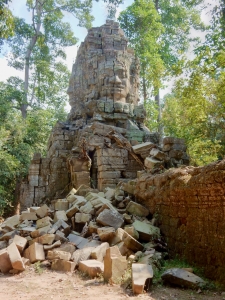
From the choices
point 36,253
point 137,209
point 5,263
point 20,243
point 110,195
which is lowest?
Answer: point 5,263

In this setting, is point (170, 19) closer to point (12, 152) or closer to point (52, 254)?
point (12, 152)

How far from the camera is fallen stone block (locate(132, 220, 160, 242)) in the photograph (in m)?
5.75

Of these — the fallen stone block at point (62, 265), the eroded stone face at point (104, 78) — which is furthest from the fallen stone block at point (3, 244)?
the eroded stone face at point (104, 78)

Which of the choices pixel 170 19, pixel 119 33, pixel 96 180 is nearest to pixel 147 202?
pixel 96 180

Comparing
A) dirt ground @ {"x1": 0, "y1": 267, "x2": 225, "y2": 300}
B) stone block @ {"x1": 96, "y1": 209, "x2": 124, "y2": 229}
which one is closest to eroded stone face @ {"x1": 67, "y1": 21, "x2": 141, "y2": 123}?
stone block @ {"x1": 96, "y1": 209, "x2": 124, "y2": 229}

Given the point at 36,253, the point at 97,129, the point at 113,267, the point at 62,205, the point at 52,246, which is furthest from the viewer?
the point at 97,129

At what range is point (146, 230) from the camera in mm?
5828

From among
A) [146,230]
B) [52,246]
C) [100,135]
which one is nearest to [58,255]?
[52,246]

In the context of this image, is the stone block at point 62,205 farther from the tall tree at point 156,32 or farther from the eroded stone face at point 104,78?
the tall tree at point 156,32

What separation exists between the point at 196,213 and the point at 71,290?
2.35m

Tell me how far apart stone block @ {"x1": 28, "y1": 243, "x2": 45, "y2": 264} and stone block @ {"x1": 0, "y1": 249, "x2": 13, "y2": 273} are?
0.44 meters

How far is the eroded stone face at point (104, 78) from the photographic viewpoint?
1323 cm

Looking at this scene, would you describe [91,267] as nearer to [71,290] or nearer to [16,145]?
[71,290]

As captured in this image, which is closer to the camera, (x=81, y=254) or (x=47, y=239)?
(x=81, y=254)
